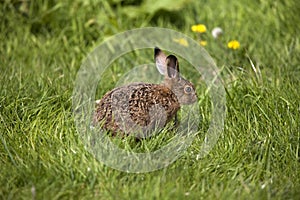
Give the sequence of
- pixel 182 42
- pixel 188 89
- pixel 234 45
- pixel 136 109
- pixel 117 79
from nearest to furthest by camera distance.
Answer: pixel 136 109 → pixel 188 89 → pixel 117 79 → pixel 234 45 → pixel 182 42

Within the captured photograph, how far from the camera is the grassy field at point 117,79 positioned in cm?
328

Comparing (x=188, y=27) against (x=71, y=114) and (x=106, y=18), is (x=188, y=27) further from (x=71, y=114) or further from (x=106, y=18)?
(x=71, y=114)

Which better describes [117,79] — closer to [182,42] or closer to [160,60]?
[160,60]

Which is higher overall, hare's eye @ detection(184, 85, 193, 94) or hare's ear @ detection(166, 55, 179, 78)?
hare's ear @ detection(166, 55, 179, 78)

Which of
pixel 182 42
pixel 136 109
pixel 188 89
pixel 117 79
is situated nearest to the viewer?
pixel 136 109

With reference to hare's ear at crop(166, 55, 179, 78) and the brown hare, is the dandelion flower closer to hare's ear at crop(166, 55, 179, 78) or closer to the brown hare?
hare's ear at crop(166, 55, 179, 78)

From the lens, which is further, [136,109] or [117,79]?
[117,79]

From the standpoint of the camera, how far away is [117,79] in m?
4.75

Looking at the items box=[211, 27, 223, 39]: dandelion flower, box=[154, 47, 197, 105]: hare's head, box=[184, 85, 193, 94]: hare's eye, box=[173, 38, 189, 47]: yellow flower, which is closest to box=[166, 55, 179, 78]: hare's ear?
box=[154, 47, 197, 105]: hare's head

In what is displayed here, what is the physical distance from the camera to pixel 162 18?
5.97 meters

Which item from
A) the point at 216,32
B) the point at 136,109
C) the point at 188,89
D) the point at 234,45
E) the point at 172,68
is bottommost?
the point at 136,109

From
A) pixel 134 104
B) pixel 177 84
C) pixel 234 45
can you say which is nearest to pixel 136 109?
pixel 134 104

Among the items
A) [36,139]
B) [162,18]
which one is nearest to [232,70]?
[162,18]

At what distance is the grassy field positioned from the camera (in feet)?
10.8
